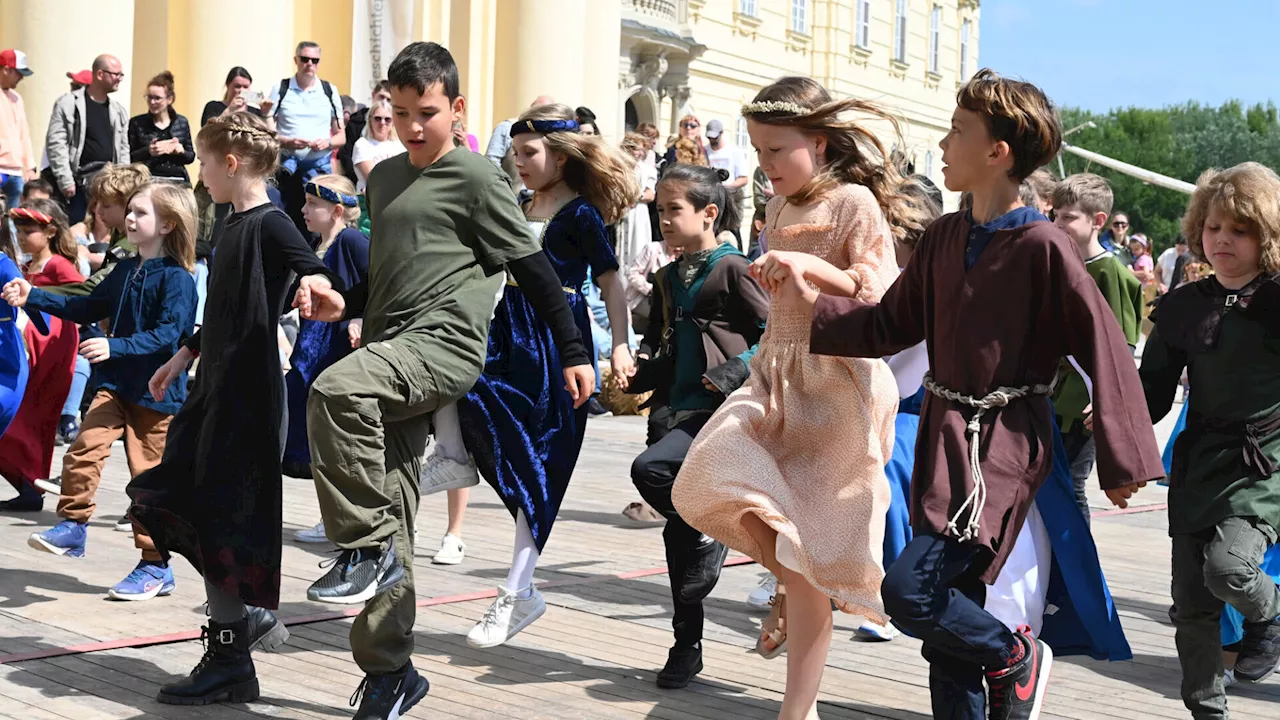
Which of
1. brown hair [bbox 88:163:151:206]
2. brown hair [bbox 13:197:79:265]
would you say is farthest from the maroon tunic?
brown hair [bbox 13:197:79:265]

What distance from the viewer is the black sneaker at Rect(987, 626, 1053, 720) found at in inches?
159

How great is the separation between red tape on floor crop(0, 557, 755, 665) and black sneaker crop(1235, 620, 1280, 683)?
7.90 ft

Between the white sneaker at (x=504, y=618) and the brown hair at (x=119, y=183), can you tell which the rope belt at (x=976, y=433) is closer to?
the white sneaker at (x=504, y=618)

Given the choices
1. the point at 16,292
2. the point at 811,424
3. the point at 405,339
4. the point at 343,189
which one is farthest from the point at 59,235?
the point at 811,424

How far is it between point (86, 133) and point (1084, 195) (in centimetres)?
825

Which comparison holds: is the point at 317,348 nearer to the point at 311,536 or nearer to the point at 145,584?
the point at 311,536

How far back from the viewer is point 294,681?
502cm

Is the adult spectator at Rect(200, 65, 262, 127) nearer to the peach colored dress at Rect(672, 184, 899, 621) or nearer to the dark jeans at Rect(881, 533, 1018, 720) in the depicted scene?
the peach colored dress at Rect(672, 184, 899, 621)

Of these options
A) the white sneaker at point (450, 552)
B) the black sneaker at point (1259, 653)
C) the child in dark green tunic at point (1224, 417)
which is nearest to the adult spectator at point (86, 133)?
the white sneaker at point (450, 552)

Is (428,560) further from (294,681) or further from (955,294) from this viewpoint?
(955,294)

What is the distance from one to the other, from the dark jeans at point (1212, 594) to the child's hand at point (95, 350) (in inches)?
148

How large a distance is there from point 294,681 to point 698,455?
1495mm

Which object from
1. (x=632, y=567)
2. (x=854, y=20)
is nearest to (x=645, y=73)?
(x=854, y=20)

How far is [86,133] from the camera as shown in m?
12.4
